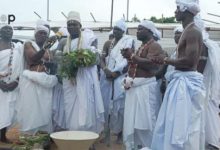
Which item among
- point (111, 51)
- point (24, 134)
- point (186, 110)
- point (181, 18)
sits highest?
point (181, 18)

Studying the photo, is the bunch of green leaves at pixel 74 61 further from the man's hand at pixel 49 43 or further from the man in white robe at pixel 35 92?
the man in white robe at pixel 35 92

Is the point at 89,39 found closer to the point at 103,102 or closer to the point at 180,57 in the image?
the point at 103,102

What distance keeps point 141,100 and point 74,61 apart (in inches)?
44.8

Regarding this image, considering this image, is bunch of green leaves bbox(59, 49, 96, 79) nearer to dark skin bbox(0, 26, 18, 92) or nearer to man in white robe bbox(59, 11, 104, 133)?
man in white robe bbox(59, 11, 104, 133)

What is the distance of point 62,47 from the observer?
25.8ft

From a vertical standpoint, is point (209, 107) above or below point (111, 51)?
below

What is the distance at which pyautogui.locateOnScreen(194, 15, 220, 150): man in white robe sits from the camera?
736 centimetres

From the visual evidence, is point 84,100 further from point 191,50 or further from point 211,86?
point 191,50

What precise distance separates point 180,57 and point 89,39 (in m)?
2.26

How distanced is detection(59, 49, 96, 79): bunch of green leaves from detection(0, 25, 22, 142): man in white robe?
0.99 meters

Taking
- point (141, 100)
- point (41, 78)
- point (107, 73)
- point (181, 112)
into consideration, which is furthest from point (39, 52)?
point (181, 112)

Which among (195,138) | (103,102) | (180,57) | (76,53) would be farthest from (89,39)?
(195,138)

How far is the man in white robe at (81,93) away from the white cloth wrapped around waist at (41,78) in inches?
10.0

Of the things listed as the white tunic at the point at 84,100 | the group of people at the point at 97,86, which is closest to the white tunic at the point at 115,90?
the group of people at the point at 97,86
